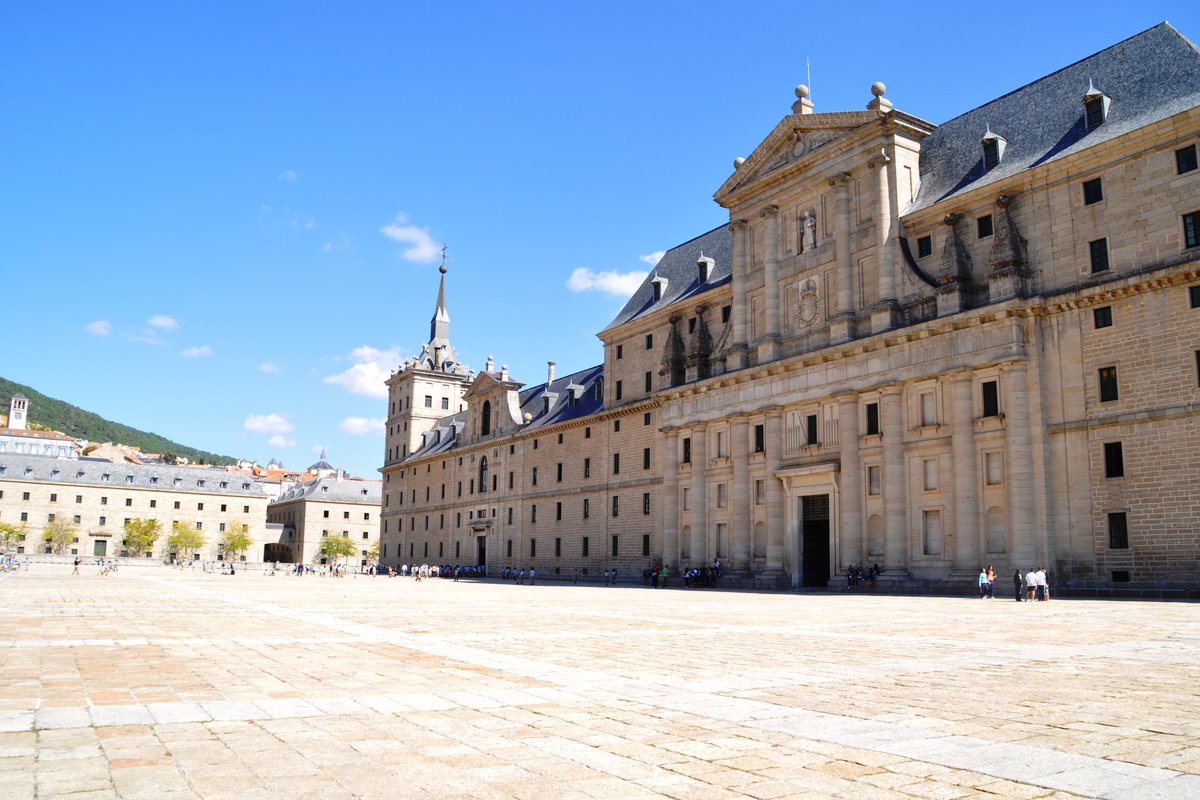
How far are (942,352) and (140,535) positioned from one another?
97422mm

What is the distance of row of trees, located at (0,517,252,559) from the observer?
341 feet

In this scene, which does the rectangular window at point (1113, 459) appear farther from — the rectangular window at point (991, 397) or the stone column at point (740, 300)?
the stone column at point (740, 300)

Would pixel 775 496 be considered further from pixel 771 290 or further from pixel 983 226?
pixel 983 226

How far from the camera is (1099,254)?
115 feet

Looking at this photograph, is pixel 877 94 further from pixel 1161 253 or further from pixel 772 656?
pixel 772 656

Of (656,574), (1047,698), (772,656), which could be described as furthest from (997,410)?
(1047,698)

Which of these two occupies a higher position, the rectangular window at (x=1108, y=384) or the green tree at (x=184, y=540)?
the rectangular window at (x=1108, y=384)

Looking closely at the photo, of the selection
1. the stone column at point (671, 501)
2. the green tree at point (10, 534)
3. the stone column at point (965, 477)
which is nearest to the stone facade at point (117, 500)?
the green tree at point (10, 534)

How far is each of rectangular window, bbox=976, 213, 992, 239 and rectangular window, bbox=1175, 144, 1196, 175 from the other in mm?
7733

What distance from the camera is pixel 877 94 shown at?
145 ft

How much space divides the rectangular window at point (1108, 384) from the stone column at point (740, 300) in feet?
61.7

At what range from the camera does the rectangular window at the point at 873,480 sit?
41.7 meters

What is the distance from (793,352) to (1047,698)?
38.7 m

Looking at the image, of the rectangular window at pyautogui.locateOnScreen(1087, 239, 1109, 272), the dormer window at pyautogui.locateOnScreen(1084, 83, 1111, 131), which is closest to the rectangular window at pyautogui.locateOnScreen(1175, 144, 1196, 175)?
the rectangular window at pyautogui.locateOnScreen(1087, 239, 1109, 272)
